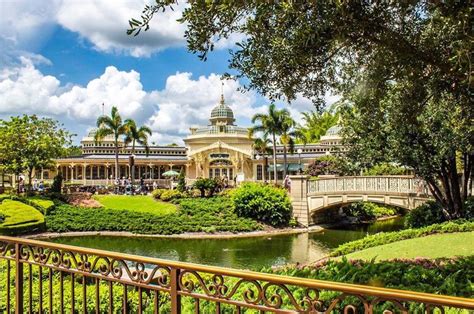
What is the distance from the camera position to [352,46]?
734 cm

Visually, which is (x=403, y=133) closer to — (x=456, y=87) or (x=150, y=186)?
(x=456, y=87)

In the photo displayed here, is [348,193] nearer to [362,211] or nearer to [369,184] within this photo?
[369,184]

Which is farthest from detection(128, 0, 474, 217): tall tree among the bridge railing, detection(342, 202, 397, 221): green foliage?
detection(342, 202, 397, 221): green foliage

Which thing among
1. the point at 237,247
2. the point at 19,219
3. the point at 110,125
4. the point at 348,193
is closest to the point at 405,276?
the point at 237,247

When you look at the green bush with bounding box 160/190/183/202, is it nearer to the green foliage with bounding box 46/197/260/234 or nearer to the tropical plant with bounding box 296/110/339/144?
the green foliage with bounding box 46/197/260/234

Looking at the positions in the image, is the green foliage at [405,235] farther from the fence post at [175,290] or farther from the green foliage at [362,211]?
the green foliage at [362,211]

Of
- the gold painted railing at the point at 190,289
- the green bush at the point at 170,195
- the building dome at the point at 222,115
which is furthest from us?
the building dome at the point at 222,115

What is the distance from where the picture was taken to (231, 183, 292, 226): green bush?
28.4 metres

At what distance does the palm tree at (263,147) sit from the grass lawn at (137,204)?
1376cm

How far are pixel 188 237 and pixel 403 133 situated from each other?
13.4 m

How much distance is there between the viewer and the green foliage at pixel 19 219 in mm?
24219

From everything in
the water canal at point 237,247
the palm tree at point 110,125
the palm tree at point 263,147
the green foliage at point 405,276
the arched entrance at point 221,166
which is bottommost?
the water canal at point 237,247

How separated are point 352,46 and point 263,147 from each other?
1579 inches

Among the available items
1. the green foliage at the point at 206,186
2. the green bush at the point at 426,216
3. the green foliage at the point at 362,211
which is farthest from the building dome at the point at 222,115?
the green bush at the point at 426,216
